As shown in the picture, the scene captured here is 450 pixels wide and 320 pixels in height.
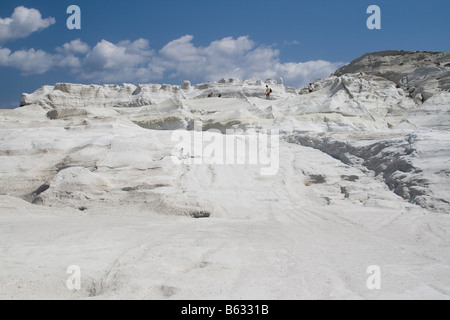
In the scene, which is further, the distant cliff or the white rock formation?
the distant cliff

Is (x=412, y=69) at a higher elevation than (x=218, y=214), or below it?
higher

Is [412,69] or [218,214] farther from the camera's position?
[412,69]

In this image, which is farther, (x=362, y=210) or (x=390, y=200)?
(x=390, y=200)

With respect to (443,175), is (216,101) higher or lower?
higher

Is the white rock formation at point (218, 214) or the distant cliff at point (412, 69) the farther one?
the distant cliff at point (412, 69)

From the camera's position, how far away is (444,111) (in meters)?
12.8

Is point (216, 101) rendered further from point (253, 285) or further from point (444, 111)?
point (253, 285)

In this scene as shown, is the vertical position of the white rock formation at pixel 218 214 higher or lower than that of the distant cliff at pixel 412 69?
lower

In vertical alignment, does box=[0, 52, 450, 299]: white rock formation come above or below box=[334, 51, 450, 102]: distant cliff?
below

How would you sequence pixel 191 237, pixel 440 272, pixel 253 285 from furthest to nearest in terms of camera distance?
1. pixel 191 237
2. pixel 440 272
3. pixel 253 285
